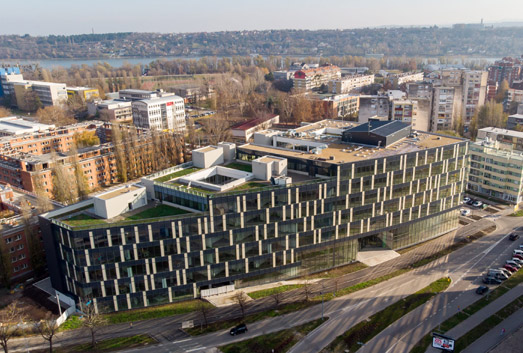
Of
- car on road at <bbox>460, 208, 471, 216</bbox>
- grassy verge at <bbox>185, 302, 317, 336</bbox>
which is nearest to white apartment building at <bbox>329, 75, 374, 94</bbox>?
car on road at <bbox>460, 208, 471, 216</bbox>

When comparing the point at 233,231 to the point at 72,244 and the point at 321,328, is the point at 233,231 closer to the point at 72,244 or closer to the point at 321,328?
the point at 321,328

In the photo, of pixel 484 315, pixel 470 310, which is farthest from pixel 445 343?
pixel 484 315

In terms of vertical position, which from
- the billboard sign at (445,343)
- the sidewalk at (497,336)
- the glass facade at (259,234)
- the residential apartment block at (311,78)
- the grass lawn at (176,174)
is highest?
the residential apartment block at (311,78)

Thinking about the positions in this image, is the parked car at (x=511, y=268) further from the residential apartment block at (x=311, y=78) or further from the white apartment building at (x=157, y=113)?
the residential apartment block at (x=311, y=78)

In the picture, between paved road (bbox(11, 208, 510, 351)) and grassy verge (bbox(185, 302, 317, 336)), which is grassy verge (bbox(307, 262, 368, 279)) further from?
grassy verge (bbox(185, 302, 317, 336))

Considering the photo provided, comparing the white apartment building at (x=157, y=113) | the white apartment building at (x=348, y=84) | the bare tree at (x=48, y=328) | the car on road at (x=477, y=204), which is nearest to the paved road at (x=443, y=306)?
the car on road at (x=477, y=204)

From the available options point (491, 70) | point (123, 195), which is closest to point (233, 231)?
point (123, 195)
